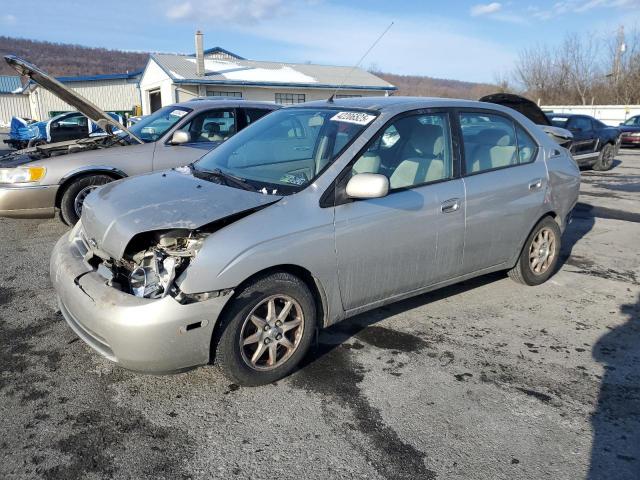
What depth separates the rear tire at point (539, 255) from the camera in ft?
15.7

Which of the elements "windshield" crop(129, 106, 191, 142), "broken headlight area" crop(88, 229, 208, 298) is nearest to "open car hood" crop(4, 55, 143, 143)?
"windshield" crop(129, 106, 191, 142)

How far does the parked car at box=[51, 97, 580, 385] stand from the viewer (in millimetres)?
2812

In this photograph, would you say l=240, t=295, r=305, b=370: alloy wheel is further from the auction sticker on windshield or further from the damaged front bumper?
the auction sticker on windshield

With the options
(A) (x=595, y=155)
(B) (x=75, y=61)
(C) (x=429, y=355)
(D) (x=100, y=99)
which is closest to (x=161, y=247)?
(C) (x=429, y=355)

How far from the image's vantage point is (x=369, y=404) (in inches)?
119

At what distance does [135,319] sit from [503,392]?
225 centimetres

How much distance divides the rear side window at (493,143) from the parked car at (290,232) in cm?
2

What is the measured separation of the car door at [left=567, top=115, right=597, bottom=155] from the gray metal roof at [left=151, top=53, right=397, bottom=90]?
15007 millimetres

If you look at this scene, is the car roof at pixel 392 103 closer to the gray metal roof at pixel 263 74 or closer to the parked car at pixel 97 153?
the parked car at pixel 97 153

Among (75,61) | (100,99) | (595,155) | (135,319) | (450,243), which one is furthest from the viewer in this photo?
(75,61)

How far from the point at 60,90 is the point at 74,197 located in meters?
1.34

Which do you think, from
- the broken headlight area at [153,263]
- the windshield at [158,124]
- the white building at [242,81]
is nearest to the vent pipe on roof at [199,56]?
the white building at [242,81]

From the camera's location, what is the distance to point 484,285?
5.03 m

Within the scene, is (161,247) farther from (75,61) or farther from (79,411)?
(75,61)
